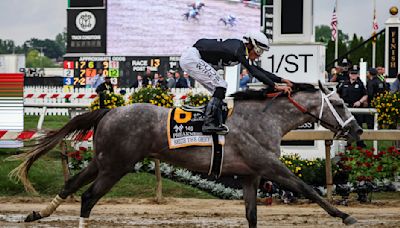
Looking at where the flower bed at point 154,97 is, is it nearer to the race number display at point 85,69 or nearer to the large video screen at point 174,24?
the race number display at point 85,69

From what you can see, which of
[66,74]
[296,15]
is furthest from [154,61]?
[296,15]

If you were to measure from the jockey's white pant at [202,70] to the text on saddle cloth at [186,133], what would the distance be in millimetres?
353

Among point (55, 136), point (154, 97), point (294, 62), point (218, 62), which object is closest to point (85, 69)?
point (294, 62)

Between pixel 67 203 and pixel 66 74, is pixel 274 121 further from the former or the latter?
pixel 66 74

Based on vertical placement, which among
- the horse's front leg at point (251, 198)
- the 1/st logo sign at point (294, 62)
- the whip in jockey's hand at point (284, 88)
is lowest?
the horse's front leg at point (251, 198)

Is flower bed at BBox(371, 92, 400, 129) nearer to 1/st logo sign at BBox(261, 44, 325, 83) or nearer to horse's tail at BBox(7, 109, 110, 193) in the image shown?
1/st logo sign at BBox(261, 44, 325, 83)

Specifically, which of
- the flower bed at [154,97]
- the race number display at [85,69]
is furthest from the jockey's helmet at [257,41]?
the race number display at [85,69]

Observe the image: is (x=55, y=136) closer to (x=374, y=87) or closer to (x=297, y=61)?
(x=297, y=61)

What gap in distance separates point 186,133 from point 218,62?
0.85m

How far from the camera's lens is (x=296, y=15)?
55.7 ft

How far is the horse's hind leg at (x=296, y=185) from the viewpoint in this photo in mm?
10023

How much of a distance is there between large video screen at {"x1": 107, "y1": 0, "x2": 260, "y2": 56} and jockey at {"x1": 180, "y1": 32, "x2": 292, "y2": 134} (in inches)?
1621

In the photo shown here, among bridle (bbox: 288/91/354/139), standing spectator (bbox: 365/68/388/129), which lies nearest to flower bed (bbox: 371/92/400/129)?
standing spectator (bbox: 365/68/388/129)

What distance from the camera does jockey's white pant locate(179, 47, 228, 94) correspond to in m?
10.6
